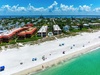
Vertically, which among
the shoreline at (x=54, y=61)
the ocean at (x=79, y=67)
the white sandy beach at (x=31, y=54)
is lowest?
the ocean at (x=79, y=67)

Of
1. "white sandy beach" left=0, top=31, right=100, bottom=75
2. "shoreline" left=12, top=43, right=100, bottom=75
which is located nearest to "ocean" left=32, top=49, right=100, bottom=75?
"shoreline" left=12, top=43, right=100, bottom=75

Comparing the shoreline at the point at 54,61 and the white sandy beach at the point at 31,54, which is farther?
the white sandy beach at the point at 31,54

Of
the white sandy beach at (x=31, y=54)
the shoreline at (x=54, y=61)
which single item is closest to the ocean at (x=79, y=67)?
the shoreline at (x=54, y=61)

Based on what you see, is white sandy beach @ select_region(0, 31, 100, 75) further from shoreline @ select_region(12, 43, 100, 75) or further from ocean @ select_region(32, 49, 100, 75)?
ocean @ select_region(32, 49, 100, 75)

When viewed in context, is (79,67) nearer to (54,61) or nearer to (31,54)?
(54,61)

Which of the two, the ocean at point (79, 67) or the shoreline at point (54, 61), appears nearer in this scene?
the shoreline at point (54, 61)

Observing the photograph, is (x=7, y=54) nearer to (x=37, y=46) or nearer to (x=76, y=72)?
(x=37, y=46)

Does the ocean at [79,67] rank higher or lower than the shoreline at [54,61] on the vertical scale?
lower

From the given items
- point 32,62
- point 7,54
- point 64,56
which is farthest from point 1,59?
point 64,56

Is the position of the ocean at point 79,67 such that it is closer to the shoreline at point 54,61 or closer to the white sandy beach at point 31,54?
the shoreline at point 54,61
